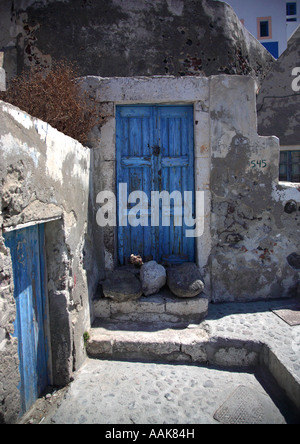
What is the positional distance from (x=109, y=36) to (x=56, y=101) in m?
3.05

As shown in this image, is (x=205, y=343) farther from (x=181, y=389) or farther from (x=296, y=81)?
(x=296, y=81)

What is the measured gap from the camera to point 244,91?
4281mm

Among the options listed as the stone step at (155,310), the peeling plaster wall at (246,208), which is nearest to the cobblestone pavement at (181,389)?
the stone step at (155,310)

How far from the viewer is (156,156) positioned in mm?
4441

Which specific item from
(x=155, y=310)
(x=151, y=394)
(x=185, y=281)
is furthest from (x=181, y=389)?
(x=185, y=281)

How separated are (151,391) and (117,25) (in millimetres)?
5966

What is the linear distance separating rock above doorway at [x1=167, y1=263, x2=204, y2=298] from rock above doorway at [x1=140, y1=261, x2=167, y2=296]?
0.10 metres

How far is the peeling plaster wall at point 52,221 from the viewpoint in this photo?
2074 millimetres

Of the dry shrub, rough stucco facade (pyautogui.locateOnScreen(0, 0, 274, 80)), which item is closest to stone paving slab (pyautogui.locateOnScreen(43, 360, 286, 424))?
the dry shrub

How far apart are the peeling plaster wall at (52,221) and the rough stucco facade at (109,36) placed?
296cm

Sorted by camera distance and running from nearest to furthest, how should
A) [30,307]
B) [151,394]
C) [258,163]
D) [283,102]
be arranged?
[30,307] → [151,394] → [258,163] → [283,102]

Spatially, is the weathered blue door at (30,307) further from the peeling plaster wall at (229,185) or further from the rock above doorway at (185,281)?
the rock above doorway at (185,281)
